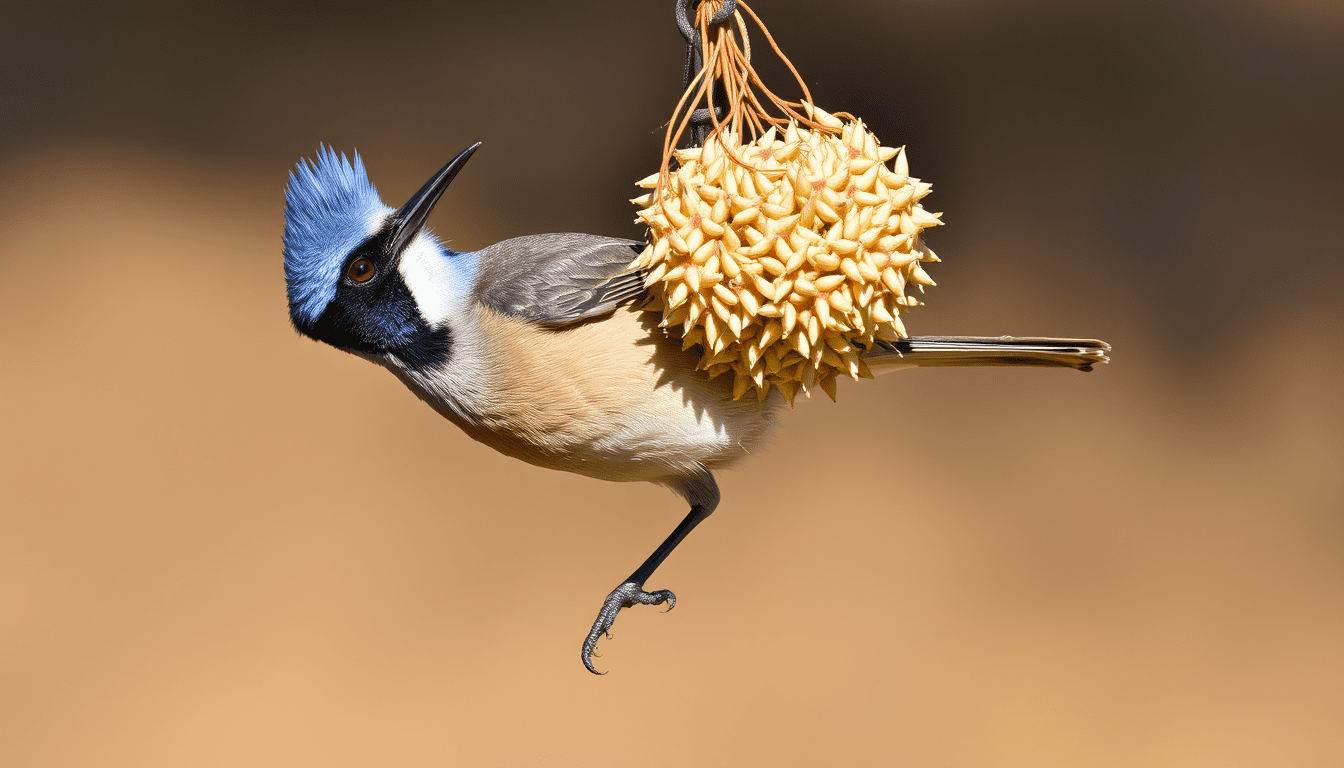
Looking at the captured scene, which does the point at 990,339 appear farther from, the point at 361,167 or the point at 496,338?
the point at 361,167

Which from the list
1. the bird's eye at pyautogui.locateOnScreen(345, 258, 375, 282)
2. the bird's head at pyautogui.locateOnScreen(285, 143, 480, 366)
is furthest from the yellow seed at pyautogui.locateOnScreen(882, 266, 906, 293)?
the bird's eye at pyautogui.locateOnScreen(345, 258, 375, 282)

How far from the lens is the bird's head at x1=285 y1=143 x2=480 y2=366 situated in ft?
3.81

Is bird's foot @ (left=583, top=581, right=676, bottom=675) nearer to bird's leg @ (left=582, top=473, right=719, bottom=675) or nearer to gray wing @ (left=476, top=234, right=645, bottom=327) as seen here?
bird's leg @ (left=582, top=473, right=719, bottom=675)

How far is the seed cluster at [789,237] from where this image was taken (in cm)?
100

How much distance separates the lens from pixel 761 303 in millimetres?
1028

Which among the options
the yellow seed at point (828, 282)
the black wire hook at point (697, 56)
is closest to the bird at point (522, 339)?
the black wire hook at point (697, 56)

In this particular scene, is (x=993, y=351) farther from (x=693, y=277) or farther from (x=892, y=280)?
(x=693, y=277)

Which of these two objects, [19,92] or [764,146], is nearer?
[764,146]

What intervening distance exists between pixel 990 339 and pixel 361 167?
0.81 metres

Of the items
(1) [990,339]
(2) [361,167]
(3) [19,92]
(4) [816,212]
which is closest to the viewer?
(4) [816,212]

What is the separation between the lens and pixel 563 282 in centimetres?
128

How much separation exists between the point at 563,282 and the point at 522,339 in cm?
9

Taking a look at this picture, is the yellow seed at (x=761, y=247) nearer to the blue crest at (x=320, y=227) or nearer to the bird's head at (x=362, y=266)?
the bird's head at (x=362, y=266)

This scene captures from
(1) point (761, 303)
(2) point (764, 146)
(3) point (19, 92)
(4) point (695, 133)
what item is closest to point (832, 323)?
(1) point (761, 303)
